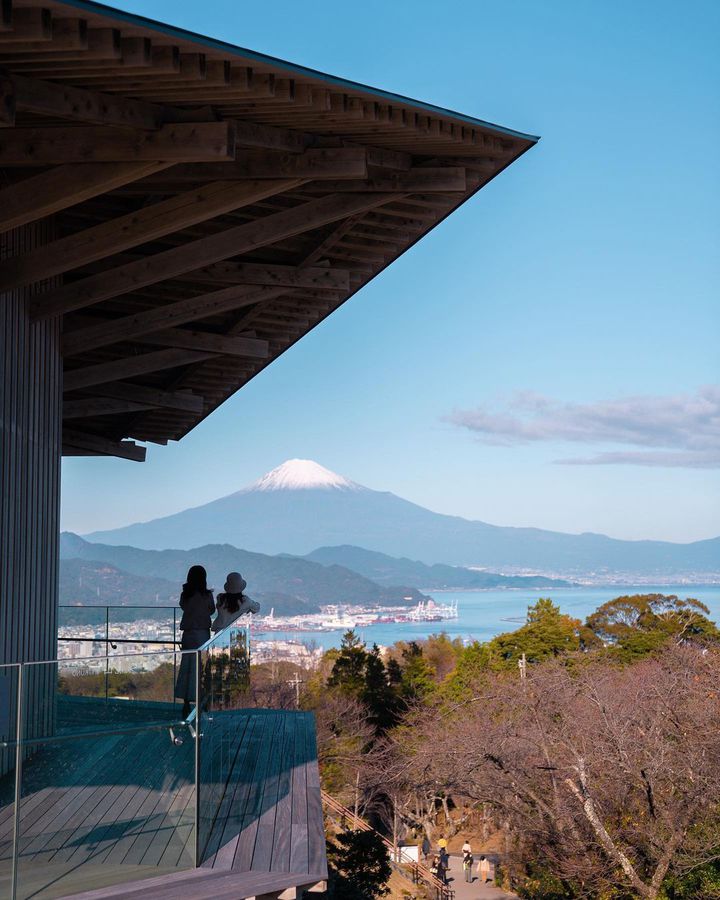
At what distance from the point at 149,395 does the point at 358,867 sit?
14.9 metres

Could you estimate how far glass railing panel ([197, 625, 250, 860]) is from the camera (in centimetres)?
554

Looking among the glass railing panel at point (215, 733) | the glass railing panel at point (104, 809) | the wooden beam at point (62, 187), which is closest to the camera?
the glass railing panel at point (104, 809)

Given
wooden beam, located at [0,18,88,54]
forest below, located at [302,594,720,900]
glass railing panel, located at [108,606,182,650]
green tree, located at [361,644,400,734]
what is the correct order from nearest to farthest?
wooden beam, located at [0,18,88,54], glass railing panel, located at [108,606,182,650], forest below, located at [302,594,720,900], green tree, located at [361,644,400,734]

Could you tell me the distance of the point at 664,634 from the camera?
39.3m

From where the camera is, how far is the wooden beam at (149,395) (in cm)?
1133

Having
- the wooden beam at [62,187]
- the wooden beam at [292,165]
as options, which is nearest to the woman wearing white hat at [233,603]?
the wooden beam at [292,165]

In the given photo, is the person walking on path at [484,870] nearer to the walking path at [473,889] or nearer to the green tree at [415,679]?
the walking path at [473,889]

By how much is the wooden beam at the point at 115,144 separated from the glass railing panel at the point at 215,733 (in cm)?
265

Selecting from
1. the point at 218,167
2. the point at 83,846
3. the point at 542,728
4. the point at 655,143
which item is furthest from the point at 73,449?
the point at 655,143

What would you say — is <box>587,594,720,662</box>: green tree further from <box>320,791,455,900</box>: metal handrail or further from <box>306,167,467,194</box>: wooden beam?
<box>306,167,467,194</box>: wooden beam

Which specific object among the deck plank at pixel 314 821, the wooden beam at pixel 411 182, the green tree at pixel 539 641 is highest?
the wooden beam at pixel 411 182

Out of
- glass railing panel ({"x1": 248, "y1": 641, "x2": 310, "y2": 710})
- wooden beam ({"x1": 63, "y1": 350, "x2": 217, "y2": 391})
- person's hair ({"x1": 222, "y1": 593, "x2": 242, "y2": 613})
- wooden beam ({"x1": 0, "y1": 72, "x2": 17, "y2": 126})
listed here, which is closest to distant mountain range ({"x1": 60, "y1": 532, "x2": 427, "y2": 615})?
glass railing panel ({"x1": 248, "y1": 641, "x2": 310, "y2": 710})

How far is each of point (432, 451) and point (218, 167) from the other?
7575 inches

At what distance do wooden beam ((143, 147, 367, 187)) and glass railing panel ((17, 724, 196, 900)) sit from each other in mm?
3188
